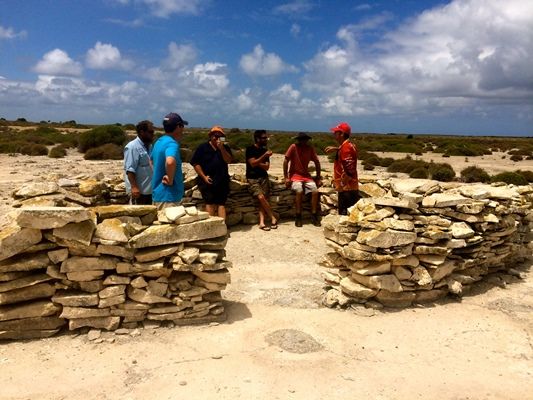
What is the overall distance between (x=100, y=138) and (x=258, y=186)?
845 inches

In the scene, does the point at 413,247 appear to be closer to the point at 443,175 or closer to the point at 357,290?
the point at 357,290

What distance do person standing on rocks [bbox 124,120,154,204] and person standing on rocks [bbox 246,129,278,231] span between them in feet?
11.5

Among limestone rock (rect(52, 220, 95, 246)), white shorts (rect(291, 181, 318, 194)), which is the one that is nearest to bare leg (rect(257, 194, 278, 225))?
white shorts (rect(291, 181, 318, 194))

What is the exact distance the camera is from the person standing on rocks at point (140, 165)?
6367 millimetres

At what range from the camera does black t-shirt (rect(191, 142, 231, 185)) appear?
8.23m

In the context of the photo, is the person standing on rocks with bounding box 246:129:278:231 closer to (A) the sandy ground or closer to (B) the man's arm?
(A) the sandy ground

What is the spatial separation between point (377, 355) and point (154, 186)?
378cm

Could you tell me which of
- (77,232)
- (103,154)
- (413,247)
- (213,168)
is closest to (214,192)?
(213,168)

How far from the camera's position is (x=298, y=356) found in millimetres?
4805

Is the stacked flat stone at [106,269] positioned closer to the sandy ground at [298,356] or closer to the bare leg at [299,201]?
the sandy ground at [298,356]

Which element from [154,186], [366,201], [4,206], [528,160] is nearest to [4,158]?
[4,206]

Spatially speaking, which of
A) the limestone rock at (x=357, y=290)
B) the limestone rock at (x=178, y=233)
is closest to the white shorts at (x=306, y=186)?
the limestone rock at (x=357, y=290)

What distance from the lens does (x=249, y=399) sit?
4.04 meters

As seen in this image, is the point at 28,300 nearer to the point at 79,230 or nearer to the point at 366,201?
the point at 79,230
